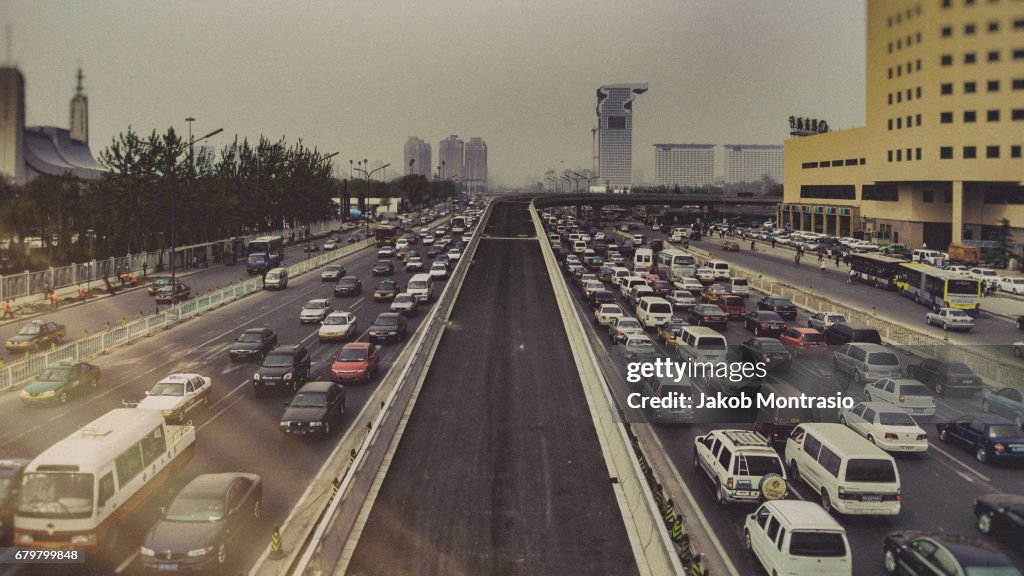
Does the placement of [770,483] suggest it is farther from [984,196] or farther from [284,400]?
[984,196]

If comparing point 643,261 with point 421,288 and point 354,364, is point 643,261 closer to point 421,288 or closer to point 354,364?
point 421,288

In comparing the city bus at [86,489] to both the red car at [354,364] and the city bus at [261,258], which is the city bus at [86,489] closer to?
the red car at [354,364]

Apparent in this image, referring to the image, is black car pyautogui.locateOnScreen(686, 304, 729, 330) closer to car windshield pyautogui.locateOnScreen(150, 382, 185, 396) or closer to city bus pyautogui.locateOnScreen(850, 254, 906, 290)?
city bus pyautogui.locateOnScreen(850, 254, 906, 290)

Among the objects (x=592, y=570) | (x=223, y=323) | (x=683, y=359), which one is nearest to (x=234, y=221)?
(x=223, y=323)

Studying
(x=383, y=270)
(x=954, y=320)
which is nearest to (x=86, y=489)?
(x=954, y=320)

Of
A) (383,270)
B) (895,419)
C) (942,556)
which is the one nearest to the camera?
(942,556)

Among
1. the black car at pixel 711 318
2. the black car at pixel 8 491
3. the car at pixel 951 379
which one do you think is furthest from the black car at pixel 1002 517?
the black car at pixel 711 318

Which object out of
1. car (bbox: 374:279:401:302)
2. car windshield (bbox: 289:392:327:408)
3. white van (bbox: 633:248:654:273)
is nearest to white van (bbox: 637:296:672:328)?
car (bbox: 374:279:401:302)
